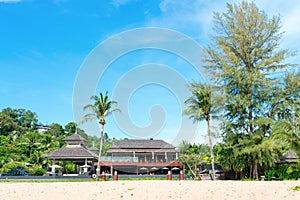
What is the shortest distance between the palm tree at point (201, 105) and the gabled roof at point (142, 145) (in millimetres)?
18298

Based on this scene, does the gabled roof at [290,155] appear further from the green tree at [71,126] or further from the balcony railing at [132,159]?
the green tree at [71,126]

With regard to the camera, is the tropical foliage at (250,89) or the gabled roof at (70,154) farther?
the gabled roof at (70,154)

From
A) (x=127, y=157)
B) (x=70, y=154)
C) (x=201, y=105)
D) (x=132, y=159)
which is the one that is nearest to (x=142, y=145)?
(x=132, y=159)

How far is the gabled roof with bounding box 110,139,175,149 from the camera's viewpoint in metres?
44.3

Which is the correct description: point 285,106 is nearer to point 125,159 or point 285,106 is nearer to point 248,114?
A: point 248,114

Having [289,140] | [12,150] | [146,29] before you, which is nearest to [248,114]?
[289,140]

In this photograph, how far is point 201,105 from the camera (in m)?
26.9

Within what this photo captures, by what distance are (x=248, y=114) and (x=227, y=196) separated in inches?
533

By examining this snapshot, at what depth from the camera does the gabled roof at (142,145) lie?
44.3 meters

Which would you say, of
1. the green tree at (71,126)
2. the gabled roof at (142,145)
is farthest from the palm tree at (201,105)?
the green tree at (71,126)

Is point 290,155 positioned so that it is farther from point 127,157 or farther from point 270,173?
point 127,157

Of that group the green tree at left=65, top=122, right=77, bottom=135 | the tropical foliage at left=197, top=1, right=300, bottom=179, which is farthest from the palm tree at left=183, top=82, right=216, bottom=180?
the green tree at left=65, top=122, right=77, bottom=135

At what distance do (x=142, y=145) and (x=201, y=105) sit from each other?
1988 cm

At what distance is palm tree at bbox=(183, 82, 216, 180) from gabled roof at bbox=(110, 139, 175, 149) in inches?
720
